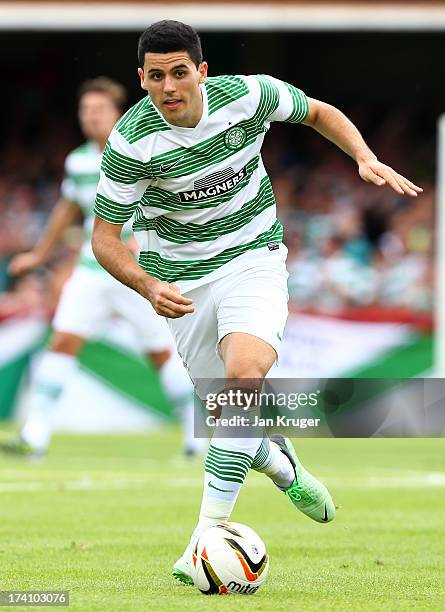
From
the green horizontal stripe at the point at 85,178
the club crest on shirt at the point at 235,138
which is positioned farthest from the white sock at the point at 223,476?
the green horizontal stripe at the point at 85,178

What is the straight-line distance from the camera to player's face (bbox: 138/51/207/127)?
19.5 ft

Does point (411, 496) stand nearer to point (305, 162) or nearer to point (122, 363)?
point (122, 363)

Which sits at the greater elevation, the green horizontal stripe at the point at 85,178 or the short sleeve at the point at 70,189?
the green horizontal stripe at the point at 85,178

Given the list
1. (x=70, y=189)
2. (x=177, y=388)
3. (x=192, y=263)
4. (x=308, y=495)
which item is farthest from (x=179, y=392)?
(x=192, y=263)

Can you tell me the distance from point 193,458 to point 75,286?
6.12 feet

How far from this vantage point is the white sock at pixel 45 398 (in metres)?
11.7

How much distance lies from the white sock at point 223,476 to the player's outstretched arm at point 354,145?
1.25 metres

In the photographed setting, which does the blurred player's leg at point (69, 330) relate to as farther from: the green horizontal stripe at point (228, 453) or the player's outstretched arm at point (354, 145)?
the green horizontal stripe at point (228, 453)

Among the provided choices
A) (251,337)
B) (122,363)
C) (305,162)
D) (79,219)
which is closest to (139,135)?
(251,337)

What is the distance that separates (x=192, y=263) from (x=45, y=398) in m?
5.70

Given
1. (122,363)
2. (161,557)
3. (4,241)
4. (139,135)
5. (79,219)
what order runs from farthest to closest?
(79,219) → (4,241) → (122,363) → (161,557) → (139,135)

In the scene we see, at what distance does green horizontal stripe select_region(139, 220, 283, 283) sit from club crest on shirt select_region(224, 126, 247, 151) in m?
0.47

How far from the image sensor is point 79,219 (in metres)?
22.8

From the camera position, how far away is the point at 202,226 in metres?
6.43
